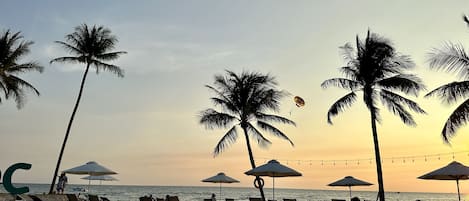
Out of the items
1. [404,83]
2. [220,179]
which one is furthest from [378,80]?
[220,179]

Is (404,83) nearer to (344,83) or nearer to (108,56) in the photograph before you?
(344,83)

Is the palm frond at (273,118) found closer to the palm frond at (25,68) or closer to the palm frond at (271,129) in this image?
the palm frond at (271,129)

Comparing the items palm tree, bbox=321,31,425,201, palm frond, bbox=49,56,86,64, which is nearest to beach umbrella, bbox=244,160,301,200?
palm tree, bbox=321,31,425,201

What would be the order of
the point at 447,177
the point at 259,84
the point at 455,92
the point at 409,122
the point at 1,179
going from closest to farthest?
the point at 1,179
the point at 455,92
the point at 447,177
the point at 409,122
the point at 259,84

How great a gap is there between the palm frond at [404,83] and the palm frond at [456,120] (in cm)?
401

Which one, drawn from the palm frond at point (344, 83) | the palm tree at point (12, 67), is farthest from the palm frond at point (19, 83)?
the palm frond at point (344, 83)

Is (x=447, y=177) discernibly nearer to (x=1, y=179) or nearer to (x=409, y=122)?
(x=409, y=122)

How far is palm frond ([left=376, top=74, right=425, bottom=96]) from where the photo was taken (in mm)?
18859

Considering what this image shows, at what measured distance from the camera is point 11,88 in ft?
77.9

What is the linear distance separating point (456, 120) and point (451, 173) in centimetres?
203

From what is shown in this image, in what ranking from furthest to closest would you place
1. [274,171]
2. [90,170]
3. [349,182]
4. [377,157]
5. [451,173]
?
1. [349,182]
2. [90,170]
3. [377,157]
4. [274,171]
5. [451,173]

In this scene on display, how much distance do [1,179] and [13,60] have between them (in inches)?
570

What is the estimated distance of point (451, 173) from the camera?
1573 cm

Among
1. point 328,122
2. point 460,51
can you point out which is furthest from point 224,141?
point 460,51
